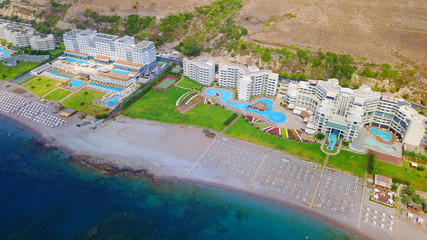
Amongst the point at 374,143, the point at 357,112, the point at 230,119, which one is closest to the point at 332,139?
the point at 357,112

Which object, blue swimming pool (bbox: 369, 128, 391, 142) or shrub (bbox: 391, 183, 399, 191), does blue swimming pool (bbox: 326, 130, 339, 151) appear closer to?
blue swimming pool (bbox: 369, 128, 391, 142)

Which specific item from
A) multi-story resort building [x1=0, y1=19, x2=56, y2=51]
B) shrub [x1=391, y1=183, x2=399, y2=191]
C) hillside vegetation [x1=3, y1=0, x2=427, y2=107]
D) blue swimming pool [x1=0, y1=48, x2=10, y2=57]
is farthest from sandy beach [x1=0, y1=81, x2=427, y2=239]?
blue swimming pool [x1=0, y1=48, x2=10, y2=57]

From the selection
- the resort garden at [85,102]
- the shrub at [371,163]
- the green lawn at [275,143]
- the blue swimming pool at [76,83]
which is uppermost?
the blue swimming pool at [76,83]

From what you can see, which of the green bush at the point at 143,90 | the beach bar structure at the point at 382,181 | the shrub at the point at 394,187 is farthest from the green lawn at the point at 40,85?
the shrub at the point at 394,187

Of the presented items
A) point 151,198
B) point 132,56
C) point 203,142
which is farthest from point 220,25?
point 151,198

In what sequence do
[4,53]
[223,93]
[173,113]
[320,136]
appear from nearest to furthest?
[320,136] → [173,113] → [223,93] → [4,53]

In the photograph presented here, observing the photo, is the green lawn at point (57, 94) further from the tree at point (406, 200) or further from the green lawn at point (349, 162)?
the tree at point (406, 200)

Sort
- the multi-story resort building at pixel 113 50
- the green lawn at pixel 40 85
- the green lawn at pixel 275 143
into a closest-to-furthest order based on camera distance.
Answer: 1. the green lawn at pixel 275 143
2. the green lawn at pixel 40 85
3. the multi-story resort building at pixel 113 50

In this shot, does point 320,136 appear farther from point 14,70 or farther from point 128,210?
point 14,70
